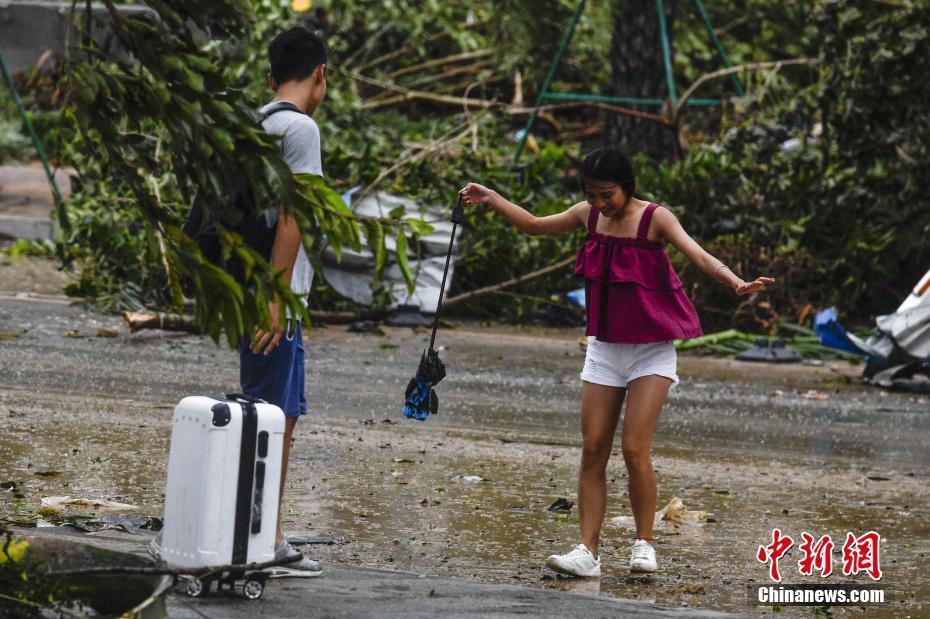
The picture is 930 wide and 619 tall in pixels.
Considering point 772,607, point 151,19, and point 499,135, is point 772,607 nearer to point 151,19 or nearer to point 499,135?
point 151,19

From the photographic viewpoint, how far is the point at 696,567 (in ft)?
18.2

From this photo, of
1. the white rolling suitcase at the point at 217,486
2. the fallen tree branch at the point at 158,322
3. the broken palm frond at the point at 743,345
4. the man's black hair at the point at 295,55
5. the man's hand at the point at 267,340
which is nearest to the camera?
the white rolling suitcase at the point at 217,486

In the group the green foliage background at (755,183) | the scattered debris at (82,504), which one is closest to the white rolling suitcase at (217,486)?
the scattered debris at (82,504)

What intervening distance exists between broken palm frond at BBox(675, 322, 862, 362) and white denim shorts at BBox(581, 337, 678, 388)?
664cm

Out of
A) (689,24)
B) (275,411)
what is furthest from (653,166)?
(275,411)

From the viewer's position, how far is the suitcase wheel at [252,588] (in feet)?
14.6

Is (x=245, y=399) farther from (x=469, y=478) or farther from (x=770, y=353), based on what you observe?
(x=770, y=353)

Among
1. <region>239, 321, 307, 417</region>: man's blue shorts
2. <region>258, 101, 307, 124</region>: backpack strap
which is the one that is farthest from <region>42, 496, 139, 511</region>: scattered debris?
<region>258, 101, 307, 124</region>: backpack strap

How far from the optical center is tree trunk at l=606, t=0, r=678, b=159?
1513 centimetres

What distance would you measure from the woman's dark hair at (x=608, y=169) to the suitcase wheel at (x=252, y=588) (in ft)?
6.87

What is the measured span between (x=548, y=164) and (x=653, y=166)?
54.8 inches

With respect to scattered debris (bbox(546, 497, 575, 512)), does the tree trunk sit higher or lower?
higher

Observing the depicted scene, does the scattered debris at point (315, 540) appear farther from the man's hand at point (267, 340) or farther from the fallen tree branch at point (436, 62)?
the fallen tree branch at point (436, 62)

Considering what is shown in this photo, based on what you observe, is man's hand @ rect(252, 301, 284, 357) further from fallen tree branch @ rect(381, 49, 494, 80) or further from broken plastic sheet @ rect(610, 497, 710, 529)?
fallen tree branch @ rect(381, 49, 494, 80)
